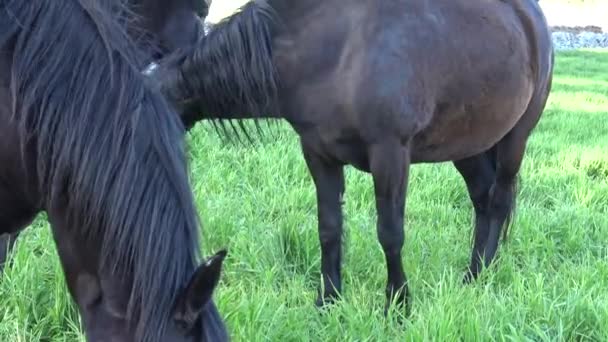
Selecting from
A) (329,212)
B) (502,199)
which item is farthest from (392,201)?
(502,199)

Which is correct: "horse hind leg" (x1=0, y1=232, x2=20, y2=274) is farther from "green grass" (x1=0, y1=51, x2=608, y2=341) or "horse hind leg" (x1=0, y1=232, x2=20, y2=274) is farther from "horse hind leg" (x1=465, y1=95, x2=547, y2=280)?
"horse hind leg" (x1=465, y1=95, x2=547, y2=280)

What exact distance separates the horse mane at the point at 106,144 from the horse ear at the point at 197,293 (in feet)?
0.08

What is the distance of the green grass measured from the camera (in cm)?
254

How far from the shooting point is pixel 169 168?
137 cm

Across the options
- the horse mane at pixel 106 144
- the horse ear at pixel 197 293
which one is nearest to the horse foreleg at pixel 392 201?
the horse mane at pixel 106 144

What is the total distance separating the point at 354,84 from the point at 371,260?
0.96 metres

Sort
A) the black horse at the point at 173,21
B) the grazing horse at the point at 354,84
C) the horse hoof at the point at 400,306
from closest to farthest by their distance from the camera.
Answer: the horse hoof at the point at 400,306, the grazing horse at the point at 354,84, the black horse at the point at 173,21

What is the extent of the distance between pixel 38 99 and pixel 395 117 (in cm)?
174

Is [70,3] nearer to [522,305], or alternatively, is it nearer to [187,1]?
[522,305]

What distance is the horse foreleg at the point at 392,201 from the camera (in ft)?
9.80

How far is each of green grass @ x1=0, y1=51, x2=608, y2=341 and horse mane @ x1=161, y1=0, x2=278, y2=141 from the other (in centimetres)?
47

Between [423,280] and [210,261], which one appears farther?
[423,280]

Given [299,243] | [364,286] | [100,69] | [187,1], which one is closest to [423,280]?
[364,286]

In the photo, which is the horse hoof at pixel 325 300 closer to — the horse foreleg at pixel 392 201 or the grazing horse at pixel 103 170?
the horse foreleg at pixel 392 201
